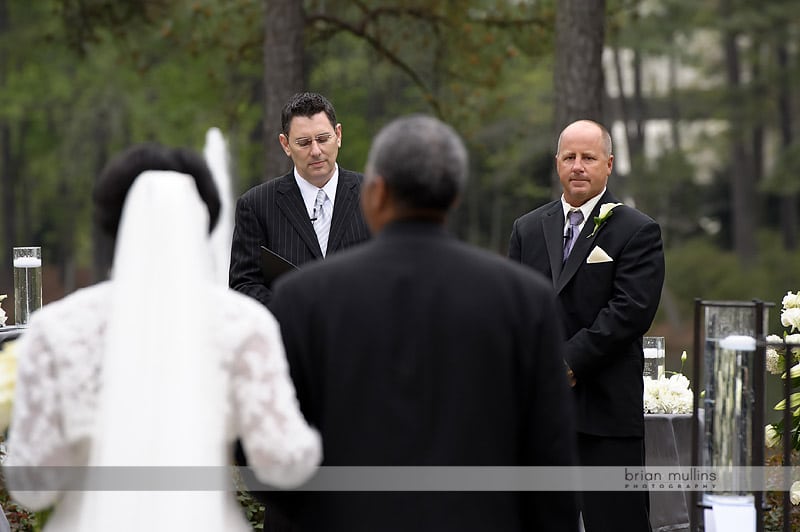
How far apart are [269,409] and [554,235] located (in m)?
3.00

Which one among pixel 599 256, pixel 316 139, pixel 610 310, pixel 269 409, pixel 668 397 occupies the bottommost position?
pixel 668 397

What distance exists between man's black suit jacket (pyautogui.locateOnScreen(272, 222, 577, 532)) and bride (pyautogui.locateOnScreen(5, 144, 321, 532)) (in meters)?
0.18

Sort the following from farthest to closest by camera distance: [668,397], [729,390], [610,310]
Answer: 1. [668,397]
2. [610,310]
3. [729,390]

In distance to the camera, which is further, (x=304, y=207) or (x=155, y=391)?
(x=304, y=207)

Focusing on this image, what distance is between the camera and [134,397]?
3043 mm

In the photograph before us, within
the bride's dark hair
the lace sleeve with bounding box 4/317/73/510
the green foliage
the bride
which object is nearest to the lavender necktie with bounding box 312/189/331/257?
the bride's dark hair

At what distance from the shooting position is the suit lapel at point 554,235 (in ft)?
18.9

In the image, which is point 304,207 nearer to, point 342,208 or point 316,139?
point 342,208

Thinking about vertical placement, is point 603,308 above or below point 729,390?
above

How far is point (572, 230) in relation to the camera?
5824 millimetres

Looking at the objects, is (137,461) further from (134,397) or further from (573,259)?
(573,259)

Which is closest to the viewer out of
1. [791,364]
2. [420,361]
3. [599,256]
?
[420,361]

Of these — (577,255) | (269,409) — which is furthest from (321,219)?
(269,409)

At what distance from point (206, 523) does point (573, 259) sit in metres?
2.99
